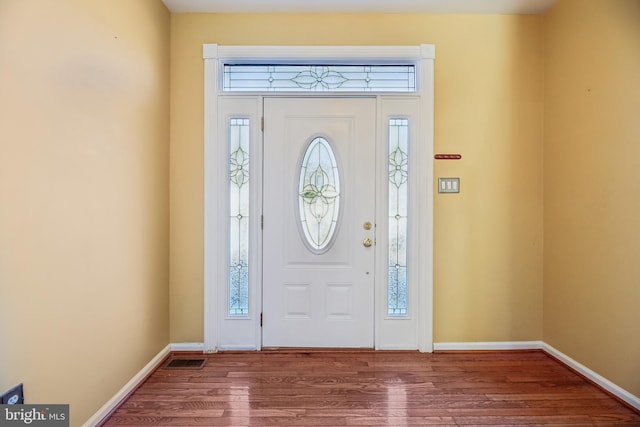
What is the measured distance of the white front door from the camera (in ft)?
9.21

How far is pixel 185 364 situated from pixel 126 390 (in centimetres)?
49

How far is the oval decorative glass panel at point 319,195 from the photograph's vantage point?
283 centimetres

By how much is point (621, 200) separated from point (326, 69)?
2370 mm

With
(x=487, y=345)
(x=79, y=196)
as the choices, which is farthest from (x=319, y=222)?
(x=487, y=345)

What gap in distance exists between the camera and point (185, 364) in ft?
8.50

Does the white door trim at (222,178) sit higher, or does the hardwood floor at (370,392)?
the white door trim at (222,178)

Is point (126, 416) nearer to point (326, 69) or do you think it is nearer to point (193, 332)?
point (193, 332)

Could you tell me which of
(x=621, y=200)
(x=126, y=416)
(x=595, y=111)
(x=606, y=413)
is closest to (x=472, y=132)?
(x=595, y=111)

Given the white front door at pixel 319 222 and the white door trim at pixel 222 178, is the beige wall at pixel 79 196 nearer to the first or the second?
the white door trim at pixel 222 178

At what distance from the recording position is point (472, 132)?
281 centimetres

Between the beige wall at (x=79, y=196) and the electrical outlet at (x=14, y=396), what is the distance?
34 millimetres

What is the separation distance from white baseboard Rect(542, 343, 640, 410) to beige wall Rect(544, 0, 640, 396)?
38 millimetres

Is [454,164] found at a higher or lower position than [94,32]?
lower

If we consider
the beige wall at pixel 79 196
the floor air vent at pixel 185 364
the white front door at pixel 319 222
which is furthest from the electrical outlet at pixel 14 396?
the white front door at pixel 319 222
